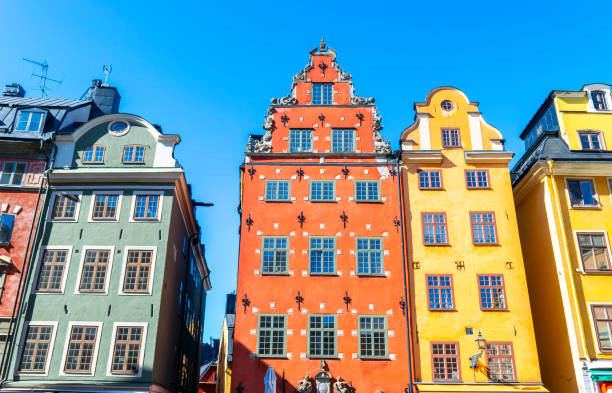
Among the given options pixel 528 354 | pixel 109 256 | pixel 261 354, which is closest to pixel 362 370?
pixel 261 354

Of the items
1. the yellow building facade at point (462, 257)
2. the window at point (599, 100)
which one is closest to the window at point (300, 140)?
the yellow building facade at point (462, 257)

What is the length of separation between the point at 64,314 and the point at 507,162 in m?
23.4

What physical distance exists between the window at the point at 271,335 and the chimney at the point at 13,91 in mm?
24323

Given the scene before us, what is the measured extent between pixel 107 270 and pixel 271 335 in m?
8.46

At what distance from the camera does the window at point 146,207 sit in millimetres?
27844

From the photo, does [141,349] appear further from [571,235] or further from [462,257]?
[571,235]

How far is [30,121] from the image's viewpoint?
99.6 ft

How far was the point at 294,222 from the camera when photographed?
92.2ft

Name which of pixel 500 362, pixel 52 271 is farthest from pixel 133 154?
pixel 500 362

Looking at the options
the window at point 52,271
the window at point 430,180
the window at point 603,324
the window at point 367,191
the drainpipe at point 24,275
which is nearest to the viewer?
the drainpipe at point 24,275

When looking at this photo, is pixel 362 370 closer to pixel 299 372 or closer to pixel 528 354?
pixel 299 372

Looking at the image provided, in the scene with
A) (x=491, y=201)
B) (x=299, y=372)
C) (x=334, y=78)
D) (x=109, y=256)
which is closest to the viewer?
(x=299, y=372)

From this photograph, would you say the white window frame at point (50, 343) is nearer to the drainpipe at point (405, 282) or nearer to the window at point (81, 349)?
the window at point (81, 349)

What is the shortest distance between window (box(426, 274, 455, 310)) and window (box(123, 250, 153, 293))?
13495 mm
